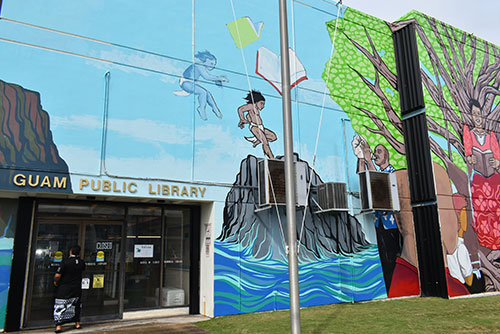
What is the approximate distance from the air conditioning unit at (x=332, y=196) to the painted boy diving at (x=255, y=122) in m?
1.77

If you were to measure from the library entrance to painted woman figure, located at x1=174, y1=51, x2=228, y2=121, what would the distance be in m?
2.70

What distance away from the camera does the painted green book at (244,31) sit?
11195 millimetres

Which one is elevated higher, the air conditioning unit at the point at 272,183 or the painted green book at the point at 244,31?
the painted green book at the point at 244,31

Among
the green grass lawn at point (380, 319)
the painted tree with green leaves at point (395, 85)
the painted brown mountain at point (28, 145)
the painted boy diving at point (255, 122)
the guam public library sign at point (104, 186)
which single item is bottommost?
the green grass lawn at point (380, 319)

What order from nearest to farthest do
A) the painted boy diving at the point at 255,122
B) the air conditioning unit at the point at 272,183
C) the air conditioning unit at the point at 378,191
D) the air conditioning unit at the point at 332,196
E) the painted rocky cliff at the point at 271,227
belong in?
the air conditioning unit at the point at 272,183, the painted rocky cliff at the point at 271,227, the painted boy diving at the point at 255,122, the air conditioning unit at the point at 332,196, the air conditioning unit at the point at 378,191

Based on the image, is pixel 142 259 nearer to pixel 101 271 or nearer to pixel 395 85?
pixel 101 271

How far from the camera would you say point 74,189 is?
838cm

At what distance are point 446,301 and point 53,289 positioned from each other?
10.3 metres

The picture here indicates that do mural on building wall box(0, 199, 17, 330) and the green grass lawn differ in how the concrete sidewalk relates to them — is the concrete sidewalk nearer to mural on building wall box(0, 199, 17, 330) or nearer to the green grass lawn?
the green grass lawn

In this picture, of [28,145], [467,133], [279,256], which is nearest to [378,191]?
[279,256]

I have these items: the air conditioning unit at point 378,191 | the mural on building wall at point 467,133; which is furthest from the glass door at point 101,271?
the mural on building wall at point 467,133

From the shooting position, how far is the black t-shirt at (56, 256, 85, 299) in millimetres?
8086

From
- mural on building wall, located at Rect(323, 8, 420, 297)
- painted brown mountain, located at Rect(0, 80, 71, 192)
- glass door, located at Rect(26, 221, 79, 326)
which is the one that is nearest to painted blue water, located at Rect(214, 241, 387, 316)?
mural on building wall, located at Rect(323, 8, 420, 297)

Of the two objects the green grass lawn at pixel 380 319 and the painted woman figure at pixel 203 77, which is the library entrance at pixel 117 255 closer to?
the green grass lawn at pixel 380 319
